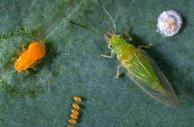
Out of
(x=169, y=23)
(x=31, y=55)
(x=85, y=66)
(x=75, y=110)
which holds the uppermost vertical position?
(x=169, y=23)

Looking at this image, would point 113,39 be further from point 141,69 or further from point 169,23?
point 169,23

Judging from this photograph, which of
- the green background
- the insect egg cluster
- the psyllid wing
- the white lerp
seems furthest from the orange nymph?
the white lerp

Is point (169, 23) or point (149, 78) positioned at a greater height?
point (169, 23)

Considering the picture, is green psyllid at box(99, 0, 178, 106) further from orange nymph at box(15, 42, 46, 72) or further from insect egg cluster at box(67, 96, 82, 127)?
orange nymph at box(15, 42, 46, 72)

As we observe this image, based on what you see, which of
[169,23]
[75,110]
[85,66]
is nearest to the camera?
[169,23]

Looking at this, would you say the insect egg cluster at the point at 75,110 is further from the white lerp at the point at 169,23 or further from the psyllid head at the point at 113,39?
the white lerp at the point at 169,23

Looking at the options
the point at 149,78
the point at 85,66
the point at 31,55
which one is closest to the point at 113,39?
the point at 85,66

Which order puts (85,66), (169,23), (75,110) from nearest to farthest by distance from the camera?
1. (169,23)
2. (85,66)
3. (75,110)
